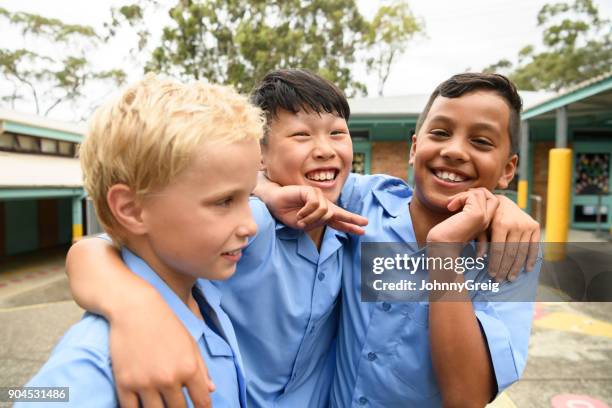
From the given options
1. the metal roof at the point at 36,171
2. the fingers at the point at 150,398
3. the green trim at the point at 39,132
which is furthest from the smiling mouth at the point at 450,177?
the green trim at the point at 39,132

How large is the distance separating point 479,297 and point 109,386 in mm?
936

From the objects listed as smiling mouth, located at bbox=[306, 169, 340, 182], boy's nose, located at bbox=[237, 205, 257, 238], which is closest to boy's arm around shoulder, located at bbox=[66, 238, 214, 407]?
boy's nose, located at bbox=[237, 205, 257, 238]

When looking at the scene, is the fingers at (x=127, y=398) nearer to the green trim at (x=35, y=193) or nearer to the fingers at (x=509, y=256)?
the fingers at (x=509, y=256)

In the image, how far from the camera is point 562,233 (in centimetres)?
685

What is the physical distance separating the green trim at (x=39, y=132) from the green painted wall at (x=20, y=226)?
2.00 meters

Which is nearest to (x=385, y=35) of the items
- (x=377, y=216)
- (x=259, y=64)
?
(x=259, y=64)

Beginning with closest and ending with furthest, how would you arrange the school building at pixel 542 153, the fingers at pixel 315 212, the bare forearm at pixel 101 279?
the bare forearm at pixel 101 279 → the fingers at pixel 315 212 → the school building at pixel 542 153

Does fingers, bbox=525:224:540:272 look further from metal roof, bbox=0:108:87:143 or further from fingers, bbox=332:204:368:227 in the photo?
metal roof, bbox=0:108:87:143

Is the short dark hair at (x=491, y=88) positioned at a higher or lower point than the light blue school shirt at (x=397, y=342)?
higher

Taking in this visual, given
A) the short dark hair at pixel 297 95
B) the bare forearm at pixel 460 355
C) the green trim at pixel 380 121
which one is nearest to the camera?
the bare forearm at pixel 460 355

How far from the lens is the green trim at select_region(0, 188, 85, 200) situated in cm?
759

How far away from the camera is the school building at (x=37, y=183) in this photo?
860cm

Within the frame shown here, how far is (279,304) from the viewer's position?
1221 mm

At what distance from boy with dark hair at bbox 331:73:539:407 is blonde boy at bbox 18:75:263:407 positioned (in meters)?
0.45
